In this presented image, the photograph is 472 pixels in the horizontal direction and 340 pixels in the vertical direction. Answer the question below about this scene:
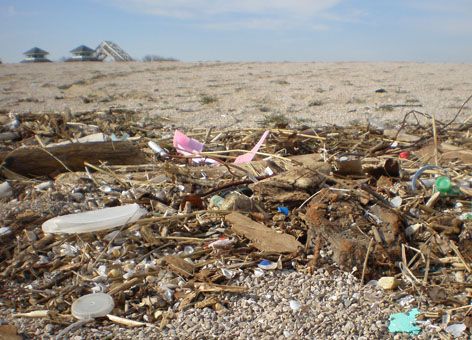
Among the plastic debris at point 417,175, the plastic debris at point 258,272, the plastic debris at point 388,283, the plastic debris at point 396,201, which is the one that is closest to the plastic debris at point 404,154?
the plastic debris at point 417,175

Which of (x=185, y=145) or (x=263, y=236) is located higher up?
(x=185, y=145)

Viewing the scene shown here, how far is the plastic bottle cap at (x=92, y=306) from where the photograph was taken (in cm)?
190

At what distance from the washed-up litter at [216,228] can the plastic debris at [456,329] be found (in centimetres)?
1

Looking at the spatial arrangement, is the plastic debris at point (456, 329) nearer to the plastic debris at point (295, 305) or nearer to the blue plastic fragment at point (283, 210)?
the plastic debris at point (295, 305)

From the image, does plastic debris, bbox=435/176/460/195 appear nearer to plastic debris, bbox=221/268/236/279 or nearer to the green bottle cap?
the green bottle cap

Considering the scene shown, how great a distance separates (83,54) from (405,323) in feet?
77.2

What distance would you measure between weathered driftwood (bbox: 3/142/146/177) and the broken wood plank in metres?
1.43

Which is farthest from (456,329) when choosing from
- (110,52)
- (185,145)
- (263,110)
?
(110,52)

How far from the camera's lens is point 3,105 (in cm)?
768

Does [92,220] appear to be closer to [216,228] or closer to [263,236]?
[216,228]

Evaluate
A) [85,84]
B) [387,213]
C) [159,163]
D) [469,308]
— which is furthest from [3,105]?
[469,308]

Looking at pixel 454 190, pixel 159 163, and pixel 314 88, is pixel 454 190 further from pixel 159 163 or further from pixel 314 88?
pixel 314 88

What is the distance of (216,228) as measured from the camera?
2.49 meters

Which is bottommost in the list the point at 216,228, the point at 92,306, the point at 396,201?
the point at 92,306
